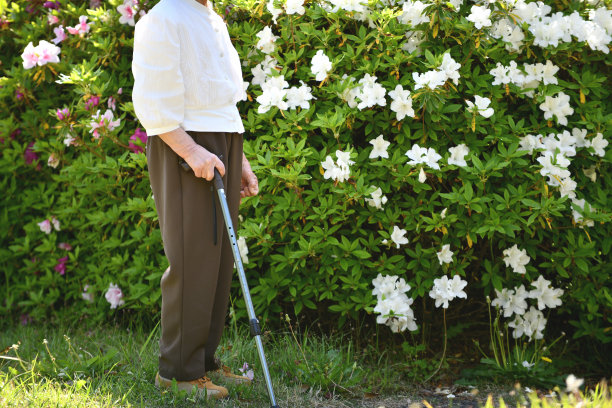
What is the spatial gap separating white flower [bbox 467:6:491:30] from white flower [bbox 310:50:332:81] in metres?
0.72

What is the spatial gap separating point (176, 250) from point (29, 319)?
7.63 feet

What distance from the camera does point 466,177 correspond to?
11.5ft

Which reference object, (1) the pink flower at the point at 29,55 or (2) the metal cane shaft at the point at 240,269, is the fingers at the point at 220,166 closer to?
(2) the metal cane shaft at the point at 240,269

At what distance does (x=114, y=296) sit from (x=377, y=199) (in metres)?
1.68

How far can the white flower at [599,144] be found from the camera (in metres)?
3.62

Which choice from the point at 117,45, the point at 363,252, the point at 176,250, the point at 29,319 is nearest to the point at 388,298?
the point at 363,252

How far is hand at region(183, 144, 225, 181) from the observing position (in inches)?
107

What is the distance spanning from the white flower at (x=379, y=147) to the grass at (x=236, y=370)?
99 cm

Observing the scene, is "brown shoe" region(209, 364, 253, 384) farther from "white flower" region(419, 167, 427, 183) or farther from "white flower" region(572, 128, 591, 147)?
"white flower" region(572, 128, 591, 147)

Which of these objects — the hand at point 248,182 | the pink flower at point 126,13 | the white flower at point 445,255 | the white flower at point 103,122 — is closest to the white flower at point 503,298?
the white flower at point 445,255

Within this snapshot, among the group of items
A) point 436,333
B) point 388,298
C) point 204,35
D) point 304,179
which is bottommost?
point 436,333

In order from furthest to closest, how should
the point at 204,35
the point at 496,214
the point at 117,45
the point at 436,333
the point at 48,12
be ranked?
the point at 48,12 < the point at 117,45 < the point at 436,333 < the point at 496,214 < the point at 204,35

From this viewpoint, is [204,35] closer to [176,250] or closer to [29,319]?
[176,250]

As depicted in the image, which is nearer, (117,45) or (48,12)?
(117,45)
